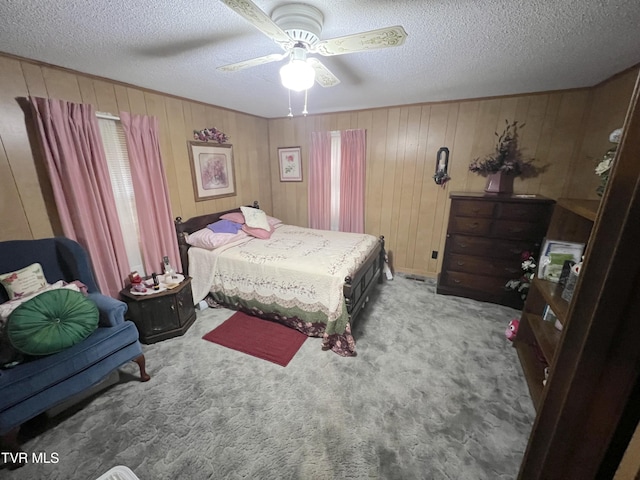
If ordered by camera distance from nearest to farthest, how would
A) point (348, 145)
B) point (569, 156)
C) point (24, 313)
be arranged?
point (24, 313), point (569, 156), point (348, 145)

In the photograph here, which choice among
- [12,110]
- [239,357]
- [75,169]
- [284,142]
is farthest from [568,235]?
[12,110]

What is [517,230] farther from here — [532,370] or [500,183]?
[532,370]

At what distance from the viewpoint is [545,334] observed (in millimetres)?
1990

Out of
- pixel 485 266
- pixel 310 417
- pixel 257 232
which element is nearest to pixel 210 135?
pixel 257 232

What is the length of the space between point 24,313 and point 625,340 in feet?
8.51

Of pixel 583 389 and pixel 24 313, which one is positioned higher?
pixel 583 389

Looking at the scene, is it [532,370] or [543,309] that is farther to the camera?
[543,309]

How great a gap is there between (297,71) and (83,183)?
2083 millimetres

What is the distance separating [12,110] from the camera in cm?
188

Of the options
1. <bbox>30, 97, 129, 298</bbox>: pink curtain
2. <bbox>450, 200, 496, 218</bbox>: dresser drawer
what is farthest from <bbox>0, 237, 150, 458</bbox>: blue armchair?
<bbox>450, 200, 496, 218</bbox>: dresser drawer

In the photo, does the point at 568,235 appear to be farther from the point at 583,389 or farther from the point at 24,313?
the point at 24,313

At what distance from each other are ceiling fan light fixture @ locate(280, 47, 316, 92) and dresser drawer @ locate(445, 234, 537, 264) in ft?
8.35

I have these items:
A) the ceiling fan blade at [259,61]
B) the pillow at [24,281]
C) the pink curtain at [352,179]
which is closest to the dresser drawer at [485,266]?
the pink curtain at [352,179]

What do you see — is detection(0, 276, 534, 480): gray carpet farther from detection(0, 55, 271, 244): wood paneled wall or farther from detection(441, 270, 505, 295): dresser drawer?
detection(0, 55, 271, 244): wood paneled wall
